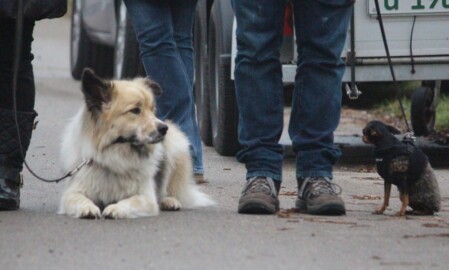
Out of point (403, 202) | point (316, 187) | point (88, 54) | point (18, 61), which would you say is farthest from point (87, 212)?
point (88, 54)

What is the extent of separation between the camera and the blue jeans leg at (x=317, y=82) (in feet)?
21.3

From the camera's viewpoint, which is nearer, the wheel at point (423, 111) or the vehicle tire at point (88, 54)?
the wheel at point (423, 111)

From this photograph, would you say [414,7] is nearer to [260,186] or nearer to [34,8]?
[260,186]

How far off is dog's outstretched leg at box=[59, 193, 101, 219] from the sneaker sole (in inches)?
25.1

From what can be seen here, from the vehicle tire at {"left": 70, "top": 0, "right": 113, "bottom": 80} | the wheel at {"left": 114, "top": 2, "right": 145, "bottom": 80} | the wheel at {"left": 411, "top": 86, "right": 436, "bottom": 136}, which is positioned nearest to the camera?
the wheel at {"left": 411, "top": 86, "right": 436, "bottom": 136}

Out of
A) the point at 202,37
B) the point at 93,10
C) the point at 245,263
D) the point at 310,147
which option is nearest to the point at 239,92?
the point at 310,147

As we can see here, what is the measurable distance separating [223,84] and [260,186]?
279cm

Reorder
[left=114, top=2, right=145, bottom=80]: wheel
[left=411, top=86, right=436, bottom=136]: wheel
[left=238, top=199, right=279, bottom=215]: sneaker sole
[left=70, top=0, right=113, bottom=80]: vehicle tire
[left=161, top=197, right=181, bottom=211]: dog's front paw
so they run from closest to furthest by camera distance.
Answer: [left=238, top=199, right=279, bottom=215]: sneaker sole, [left=161, top=197, right=181, bottom=211]: dog's front paw, [left=411, top=86, right=436, bottom=136]: wheel, [left=114, top=2, right=145, bottom=80]: wheel, [left=70, top=0, right=113, bottom=80]: vehicle tire

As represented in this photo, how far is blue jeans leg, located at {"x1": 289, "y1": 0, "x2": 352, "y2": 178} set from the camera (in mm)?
6496

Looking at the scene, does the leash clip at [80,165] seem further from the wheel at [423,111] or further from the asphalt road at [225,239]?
the wheel at [423,111]

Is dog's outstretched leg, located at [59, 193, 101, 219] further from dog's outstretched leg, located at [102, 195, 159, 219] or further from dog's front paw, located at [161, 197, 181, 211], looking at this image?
dog's front paw, located at [161, 197, 181, 211]

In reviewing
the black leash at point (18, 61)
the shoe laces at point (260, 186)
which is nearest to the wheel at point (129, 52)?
the black leash at point (18, 61)

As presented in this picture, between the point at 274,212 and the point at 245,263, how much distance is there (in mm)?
1291

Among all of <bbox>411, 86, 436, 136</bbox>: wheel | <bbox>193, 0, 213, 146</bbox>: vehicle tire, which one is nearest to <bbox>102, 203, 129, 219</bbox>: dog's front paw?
<bbox>193, 0, 213, 146</bbox>: vehicle tire
